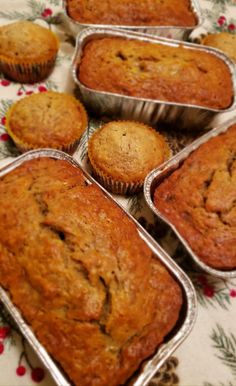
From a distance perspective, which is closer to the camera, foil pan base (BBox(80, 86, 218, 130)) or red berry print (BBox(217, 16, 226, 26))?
foil pan base (BBox(80, 86, 218, 130))

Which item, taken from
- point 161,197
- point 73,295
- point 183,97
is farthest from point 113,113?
point 73,295

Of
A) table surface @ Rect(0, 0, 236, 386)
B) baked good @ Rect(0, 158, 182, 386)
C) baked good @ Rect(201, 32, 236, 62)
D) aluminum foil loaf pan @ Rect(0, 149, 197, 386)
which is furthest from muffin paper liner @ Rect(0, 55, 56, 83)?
baked good @ Rect(201, 32, 236, 62)

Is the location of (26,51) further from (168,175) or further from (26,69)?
(168,175)

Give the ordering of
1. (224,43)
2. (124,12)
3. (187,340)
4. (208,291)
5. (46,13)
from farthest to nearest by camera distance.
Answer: (46,13) < (224,43) < (124,12) < (208,291) < (187,340)

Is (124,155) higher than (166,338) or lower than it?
higher

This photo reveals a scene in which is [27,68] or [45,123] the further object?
[27,68]

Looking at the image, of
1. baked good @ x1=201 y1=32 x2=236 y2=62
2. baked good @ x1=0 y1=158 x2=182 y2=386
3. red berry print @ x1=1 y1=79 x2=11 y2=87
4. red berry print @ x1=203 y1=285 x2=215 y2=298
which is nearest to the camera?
baked good @ x1=0 y1=158 x2=182 y2=386

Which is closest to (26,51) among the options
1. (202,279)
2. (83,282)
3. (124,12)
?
(124,12)

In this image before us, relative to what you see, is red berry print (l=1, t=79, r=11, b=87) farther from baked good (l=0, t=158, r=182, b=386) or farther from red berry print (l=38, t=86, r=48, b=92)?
baked good (l=0, t=158, r=182, b=386)
